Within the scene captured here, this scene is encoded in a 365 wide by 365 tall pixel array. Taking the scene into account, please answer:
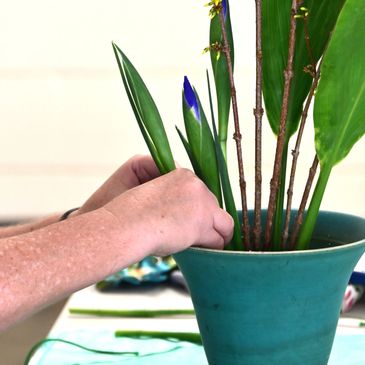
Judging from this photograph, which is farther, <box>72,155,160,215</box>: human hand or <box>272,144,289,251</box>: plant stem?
<box>72,155,160,215</box>: human hand

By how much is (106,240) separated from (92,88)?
52.0 inches

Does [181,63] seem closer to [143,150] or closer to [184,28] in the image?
[184,28]

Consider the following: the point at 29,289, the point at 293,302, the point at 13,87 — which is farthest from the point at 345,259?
the point at 13,87

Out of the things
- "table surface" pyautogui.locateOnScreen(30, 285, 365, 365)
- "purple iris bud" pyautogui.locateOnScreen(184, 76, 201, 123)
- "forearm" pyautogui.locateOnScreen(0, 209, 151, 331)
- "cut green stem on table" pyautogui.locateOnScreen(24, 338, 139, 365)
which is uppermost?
"purple iris bud" pyautogui.locateOnScreen(184, 76, 201, 123)

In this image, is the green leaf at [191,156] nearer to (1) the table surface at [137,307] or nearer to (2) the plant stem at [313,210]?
(2) the plant stem at [313,210]

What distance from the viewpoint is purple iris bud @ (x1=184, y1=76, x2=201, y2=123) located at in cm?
66

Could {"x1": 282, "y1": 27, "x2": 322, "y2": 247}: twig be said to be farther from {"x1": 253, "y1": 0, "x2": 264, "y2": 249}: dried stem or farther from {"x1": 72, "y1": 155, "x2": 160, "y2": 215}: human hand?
{"x1": 72, "y1": 155, "x2": 160, "y2": 215}: human hand

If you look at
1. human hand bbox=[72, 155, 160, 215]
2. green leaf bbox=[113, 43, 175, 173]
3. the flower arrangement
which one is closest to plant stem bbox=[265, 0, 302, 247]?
the flower arrangement

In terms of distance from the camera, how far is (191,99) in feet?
2.17

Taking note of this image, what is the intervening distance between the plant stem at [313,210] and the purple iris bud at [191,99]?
0.42 feet

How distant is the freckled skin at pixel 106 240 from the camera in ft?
A: 1.92

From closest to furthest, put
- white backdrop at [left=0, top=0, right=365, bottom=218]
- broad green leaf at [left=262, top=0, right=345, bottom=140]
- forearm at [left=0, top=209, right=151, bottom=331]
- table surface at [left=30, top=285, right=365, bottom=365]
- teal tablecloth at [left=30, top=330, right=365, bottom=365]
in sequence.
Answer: forearm at [left=0, top=209, right=151, bottom=331]
broad green leaf at [left=262, top=0, right=345, bottom=140]
teal tablecloth at [left=30, top=330, right=365, bottom=365]
table surface at [left=30, top=285, right=365, bottom=365]
white backdrop at [left=0, top=0, right=365, bottom=218]

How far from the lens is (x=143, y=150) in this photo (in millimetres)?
1893

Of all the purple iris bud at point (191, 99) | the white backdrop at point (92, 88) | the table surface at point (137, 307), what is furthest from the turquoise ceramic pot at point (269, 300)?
the white backdrop at point (92, 88)
